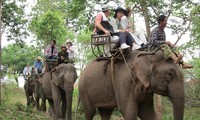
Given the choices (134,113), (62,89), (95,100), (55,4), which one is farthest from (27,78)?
(55,4)

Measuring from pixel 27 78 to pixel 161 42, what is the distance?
12998mm

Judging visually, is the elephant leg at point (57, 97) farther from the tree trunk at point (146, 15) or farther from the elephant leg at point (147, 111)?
the elephant leg at point (147, 111)

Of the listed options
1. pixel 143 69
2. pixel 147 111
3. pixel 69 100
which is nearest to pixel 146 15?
pixel 69 100

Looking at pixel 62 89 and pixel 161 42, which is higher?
pixel 161 42

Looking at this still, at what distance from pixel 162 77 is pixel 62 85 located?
233 inches

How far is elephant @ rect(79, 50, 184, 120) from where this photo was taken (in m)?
6.42

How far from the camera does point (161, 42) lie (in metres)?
7.01

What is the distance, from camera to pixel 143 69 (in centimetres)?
675

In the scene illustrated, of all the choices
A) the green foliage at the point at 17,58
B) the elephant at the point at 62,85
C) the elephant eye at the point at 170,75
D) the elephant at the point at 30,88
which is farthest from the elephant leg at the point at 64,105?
the green foliage at the point at 17,58

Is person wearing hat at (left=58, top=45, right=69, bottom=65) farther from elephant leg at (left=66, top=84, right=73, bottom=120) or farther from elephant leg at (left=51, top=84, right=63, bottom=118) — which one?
elephant leg at (left=66, top=84, right=73, bottom=120)

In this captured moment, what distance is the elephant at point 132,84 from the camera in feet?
21.1

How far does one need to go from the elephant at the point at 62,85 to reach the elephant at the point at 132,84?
2929mm

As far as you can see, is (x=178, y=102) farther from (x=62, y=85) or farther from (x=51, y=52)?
(x=51, y=52)

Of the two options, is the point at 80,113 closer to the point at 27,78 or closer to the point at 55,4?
the point at 27,78
